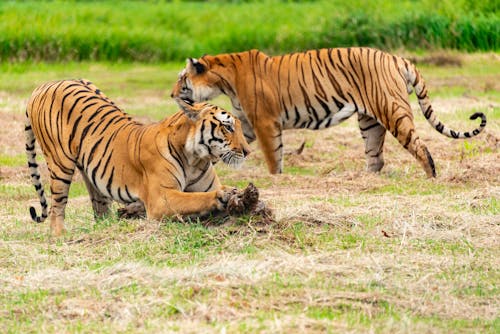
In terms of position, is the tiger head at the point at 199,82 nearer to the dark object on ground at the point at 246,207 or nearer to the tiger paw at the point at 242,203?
the dark object on ground at the point at 246,207

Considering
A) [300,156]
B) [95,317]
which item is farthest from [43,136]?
[300,156]

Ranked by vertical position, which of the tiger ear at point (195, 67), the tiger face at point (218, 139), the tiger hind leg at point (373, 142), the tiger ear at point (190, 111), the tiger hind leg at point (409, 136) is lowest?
the tiger hind leg at point (373, 142)

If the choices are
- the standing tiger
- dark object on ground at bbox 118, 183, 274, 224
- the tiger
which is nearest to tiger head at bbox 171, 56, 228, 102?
the standing tiger

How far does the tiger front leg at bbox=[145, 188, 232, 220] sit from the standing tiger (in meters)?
3.35

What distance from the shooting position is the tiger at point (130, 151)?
7293 mm

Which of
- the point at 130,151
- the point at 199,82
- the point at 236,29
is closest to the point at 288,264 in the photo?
the point at 130,151

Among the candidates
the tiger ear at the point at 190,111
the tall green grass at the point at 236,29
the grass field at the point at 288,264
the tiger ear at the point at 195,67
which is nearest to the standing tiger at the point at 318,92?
the tiger ear at the point at 195,67

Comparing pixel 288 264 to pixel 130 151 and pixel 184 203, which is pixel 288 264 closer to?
pixel 184 203

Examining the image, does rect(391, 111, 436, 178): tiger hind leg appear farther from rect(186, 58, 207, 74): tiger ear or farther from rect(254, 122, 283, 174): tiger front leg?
rect(186, 58, 207, 74): tiger ear

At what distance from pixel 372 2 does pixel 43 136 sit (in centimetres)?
1313

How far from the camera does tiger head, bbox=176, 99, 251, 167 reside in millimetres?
7297

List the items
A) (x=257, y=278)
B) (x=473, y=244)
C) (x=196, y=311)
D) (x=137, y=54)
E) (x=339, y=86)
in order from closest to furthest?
(x=196, y=311) < (x=257, y=278) < (x=473, y=244) < (x=339, y=86) < (x=137, y=54)

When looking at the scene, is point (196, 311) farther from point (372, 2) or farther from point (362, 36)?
point (372, 2)

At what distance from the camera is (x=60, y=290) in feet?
19.4
